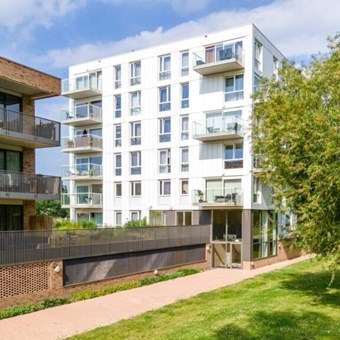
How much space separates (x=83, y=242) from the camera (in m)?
17.5

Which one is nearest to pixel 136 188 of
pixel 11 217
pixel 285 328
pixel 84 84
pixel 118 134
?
pixel 118 134

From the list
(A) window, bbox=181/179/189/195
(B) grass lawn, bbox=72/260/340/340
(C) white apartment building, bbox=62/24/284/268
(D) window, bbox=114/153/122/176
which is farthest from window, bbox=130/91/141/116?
(B) grass lawn, bbox=72/260/340/340

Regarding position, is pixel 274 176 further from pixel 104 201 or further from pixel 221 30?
pixel 104 201

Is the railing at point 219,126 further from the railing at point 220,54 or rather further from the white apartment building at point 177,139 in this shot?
the railing at point 220,54

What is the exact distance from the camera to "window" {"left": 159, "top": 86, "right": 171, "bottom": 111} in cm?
2914

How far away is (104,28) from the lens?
15.8 metres

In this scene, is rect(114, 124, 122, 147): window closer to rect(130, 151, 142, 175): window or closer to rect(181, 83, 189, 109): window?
rect(130, 151, 142, 175): window

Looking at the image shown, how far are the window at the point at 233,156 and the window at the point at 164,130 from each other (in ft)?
14.5

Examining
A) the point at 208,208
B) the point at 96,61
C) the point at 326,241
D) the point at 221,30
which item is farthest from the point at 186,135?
the point at 326,241

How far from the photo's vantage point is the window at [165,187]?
2898 centimetres

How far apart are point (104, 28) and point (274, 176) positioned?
332 inches

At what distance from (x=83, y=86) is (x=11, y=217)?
15.4 metres

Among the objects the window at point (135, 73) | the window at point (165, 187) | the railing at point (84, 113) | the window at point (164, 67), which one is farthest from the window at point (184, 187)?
the railing at point (84, 113)

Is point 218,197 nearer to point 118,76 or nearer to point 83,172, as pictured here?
point 83,172
